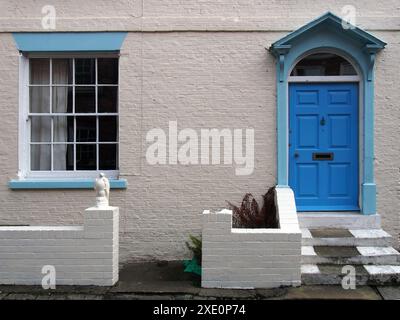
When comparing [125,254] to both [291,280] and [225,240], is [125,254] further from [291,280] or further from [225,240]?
[291,280]

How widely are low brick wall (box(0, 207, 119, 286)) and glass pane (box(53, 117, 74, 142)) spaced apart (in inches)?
84.8

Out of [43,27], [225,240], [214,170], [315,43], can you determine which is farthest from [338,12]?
[43,27]

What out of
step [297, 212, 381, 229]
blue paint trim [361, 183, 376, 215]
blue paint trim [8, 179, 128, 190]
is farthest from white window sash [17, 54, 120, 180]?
blue paint trim [361, 183, 376, 215]

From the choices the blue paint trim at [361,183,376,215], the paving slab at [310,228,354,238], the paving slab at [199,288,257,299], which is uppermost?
the blue paint trim at [361,183,376,215]

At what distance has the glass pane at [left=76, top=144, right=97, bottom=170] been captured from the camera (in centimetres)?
766

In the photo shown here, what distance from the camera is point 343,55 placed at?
7383mm

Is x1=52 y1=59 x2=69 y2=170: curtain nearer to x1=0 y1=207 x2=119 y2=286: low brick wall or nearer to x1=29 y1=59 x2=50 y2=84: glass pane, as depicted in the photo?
x1=29 y1=59 x2=50 y2=84: glass pane

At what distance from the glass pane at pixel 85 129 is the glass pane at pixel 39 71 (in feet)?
2.94

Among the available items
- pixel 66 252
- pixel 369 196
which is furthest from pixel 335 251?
pixel 66 252

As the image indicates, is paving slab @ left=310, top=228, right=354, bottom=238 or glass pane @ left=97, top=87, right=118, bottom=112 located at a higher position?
glass pane @ left=97, top=87, right=118, bottom=112

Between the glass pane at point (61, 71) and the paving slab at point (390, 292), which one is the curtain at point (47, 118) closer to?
the glass pane at point (61, 71)

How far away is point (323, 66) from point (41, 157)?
487 cm

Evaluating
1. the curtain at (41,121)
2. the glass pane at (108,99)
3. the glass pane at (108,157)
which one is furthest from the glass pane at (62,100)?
the glass pane at (108,157)

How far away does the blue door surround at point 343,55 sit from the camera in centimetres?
713
